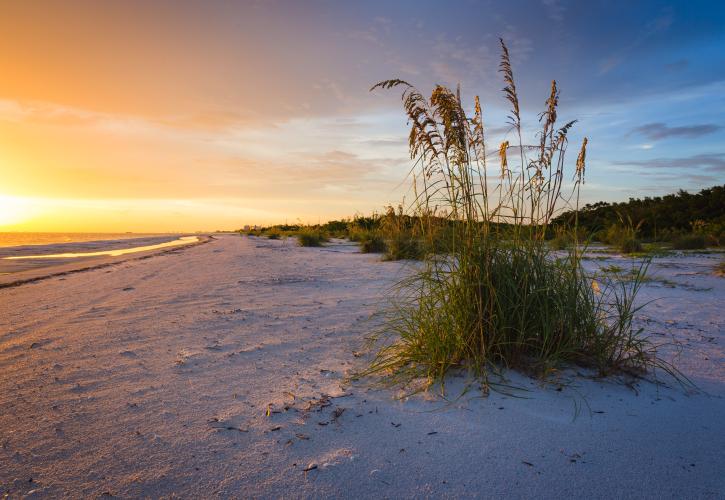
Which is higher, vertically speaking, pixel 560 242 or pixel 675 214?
pixel 675 214

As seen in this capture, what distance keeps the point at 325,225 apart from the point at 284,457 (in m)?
25.5

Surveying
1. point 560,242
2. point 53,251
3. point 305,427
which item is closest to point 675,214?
point 560,242

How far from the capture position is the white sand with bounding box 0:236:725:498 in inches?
63.9

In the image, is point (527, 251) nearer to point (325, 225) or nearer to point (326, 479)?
point (326, 479)

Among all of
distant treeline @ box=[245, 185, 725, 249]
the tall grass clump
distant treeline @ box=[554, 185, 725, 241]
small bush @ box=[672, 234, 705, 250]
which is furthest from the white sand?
distant treeline @ box=[554, 185, 725, 241]

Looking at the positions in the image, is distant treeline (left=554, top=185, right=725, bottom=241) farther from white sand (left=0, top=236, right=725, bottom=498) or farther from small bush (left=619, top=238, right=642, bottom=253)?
white sand (left=0, top=236, right=725, bottom=498)

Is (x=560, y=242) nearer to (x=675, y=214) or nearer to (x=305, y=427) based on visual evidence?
(x=305, y=427)

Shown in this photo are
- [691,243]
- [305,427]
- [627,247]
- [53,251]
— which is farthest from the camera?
[53,251]

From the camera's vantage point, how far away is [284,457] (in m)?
1.77

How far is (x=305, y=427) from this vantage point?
2002 mm

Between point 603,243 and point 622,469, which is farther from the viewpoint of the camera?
point 603,243

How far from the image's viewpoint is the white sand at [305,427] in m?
1.62

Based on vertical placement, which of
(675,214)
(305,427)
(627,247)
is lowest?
(305,427)

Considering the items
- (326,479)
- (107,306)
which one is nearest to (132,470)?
(326,479)
